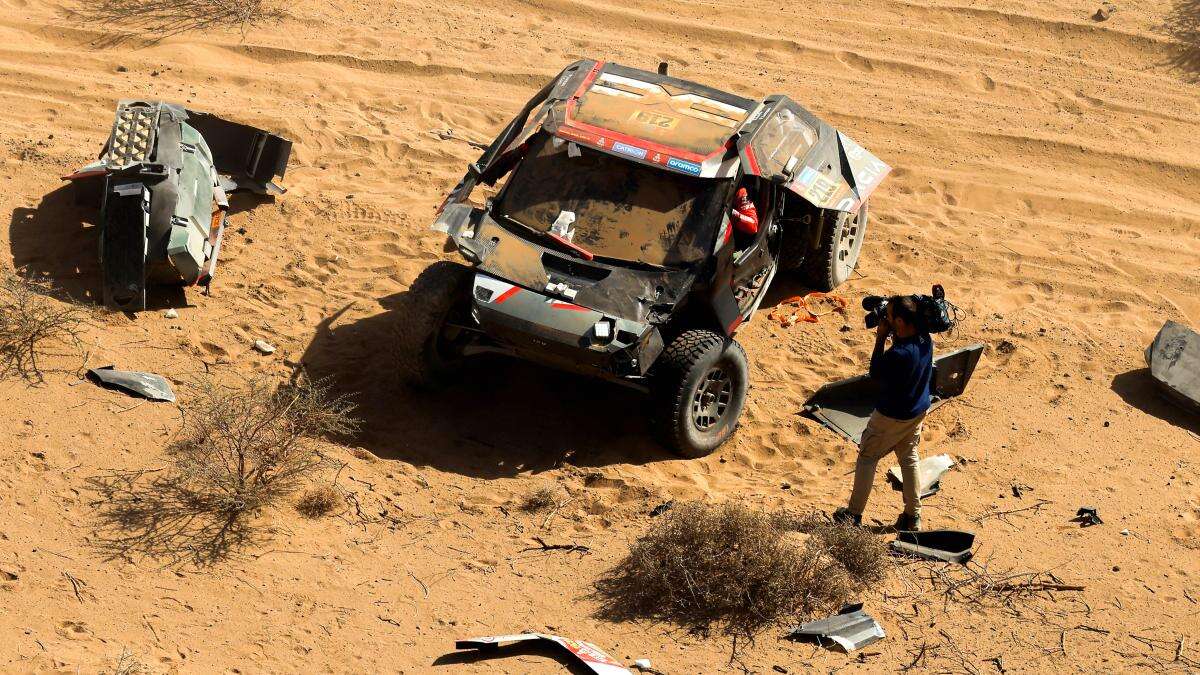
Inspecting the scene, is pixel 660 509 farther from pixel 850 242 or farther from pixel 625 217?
pixel 850 242

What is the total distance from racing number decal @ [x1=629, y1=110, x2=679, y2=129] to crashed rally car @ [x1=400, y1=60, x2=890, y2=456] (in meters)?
0.01

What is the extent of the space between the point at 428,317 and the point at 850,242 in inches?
177

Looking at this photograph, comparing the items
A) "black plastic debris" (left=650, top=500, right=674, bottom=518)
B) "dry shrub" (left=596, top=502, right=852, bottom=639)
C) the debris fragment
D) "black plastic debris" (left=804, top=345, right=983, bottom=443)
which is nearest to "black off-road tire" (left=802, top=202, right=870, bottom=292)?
"black plastic debris" (left=804, top=345, right=983, bottom=443)

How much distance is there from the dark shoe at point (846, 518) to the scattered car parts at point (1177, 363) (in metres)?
3.37

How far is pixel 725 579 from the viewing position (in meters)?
6.84

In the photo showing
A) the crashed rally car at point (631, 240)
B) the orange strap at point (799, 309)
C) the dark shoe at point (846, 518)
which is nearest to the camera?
the dark shoe at point (846, 518)

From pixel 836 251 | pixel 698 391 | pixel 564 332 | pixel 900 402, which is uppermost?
pixel 836 251

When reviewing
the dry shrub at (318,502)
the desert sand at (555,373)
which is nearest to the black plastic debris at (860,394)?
the desert sand at (555,373)

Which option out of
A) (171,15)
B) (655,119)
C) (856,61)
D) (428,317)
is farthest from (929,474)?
(171,15)

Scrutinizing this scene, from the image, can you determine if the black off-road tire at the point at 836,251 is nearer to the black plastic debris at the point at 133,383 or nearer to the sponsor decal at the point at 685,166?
the sponsor decal at the point at 685,166

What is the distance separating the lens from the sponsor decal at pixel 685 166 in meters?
8.73

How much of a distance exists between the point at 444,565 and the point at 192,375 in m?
2.48

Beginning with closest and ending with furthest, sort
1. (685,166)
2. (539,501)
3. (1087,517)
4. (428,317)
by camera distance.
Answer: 1. (539,501)
2. (1087,517)
3. (428,317)
4. (685,166)

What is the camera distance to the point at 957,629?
6.89 metres
